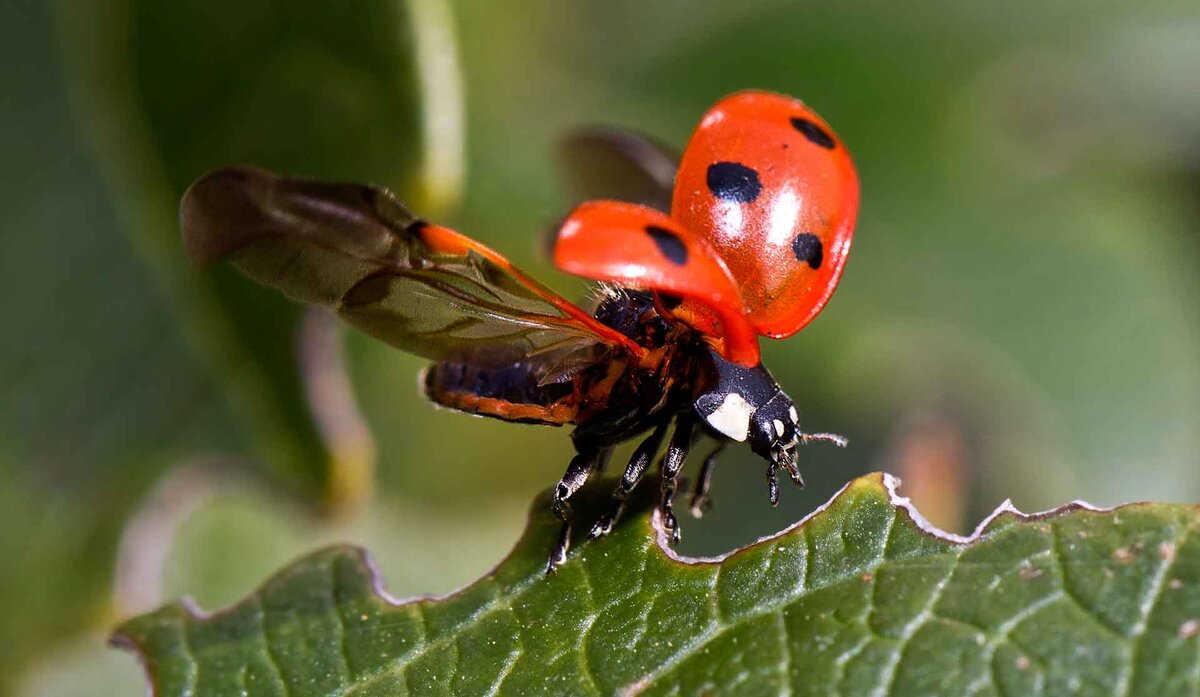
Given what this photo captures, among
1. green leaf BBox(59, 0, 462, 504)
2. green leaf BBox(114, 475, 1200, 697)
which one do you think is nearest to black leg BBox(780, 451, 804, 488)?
green leaf BBox(114, 475, 1200, 697)

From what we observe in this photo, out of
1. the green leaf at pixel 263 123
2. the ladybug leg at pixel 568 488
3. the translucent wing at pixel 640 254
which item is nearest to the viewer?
the translucent wing at pixel 640 254

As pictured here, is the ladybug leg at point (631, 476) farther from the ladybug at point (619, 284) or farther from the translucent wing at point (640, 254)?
the translucent wing at point (640, 254)

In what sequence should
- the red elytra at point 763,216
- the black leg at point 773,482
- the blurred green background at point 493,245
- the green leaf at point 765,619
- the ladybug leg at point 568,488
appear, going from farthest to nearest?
the blurred green background at point 493,245 → the black leg at point 773,482 → the red elytra at point 763,216 → the ladybug leg at point 568,488 → the green leaf at point 765,619

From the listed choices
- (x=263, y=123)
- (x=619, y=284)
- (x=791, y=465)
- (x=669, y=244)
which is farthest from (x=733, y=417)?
(x=263, y=123)

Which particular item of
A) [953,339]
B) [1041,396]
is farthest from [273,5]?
[1041,396]

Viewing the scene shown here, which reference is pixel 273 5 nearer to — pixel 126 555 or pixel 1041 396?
pixel 126 555

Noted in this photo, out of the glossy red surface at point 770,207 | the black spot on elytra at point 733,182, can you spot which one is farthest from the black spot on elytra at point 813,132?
the black spot on elytra at point 733,182

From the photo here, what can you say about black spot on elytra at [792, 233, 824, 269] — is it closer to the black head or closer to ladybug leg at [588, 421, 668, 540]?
the black head
